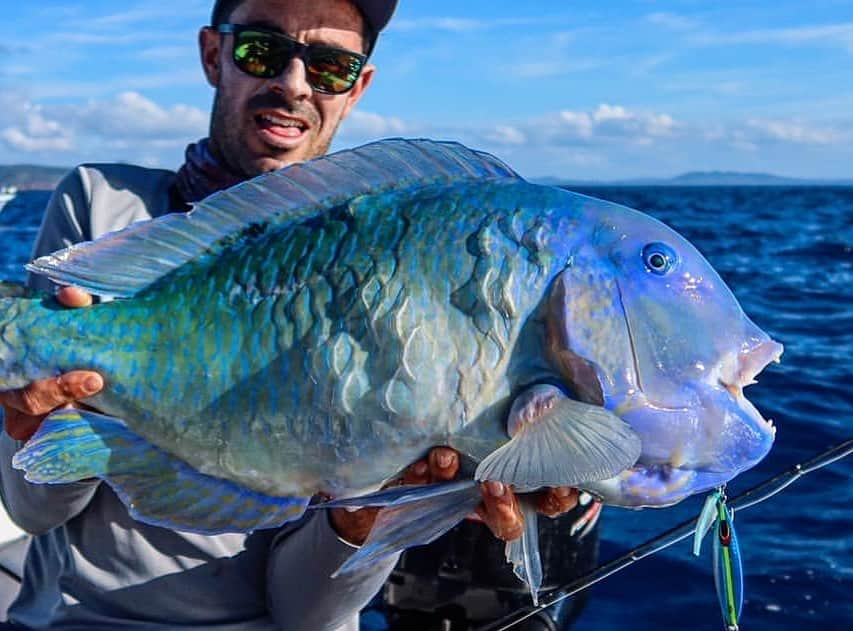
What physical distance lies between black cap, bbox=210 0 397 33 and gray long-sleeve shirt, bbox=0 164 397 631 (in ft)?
3.76

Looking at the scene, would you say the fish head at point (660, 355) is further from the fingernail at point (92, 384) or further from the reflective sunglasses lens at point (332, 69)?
the reflective sunglasses lens at point (332, 69)

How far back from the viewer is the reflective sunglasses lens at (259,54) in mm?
3041

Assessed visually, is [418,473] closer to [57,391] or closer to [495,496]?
[495,496]

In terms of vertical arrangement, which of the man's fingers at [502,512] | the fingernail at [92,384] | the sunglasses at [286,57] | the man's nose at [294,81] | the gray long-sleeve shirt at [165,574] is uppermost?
the sunglasses at [286,57]

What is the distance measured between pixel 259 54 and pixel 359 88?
52 cm

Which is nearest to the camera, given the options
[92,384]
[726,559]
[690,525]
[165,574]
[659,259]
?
[659,259]

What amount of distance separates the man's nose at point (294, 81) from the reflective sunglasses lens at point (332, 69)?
0.02 meters

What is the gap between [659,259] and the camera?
1783 mm

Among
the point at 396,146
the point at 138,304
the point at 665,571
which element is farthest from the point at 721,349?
the point at 665,571

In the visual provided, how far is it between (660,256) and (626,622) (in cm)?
357

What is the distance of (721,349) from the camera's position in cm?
175

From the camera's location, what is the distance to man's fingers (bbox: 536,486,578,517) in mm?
2027

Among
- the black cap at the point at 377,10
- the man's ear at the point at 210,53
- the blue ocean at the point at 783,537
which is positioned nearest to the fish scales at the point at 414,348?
the black cap at the point at 377,10

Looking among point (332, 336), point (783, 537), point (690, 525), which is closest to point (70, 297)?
point (332, 336)
